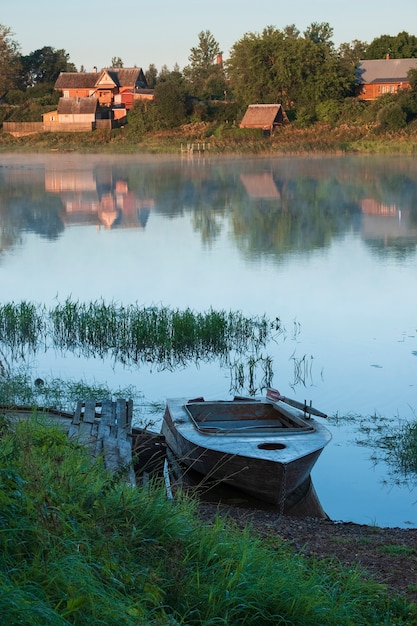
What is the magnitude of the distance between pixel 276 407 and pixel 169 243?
16.8 metres

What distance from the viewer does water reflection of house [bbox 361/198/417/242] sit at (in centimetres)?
2570

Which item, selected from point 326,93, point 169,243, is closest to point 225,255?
point 169,243

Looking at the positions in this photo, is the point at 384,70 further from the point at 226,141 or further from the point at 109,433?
the point at 109,433

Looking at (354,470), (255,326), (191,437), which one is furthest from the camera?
(255,326)

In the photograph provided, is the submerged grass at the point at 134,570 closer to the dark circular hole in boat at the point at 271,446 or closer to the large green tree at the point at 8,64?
the dark circular hole in boat at the point at 271,446

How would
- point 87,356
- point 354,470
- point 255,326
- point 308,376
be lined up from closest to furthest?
point 354,470 < point 308,376 < point 87,356 < point 255,326

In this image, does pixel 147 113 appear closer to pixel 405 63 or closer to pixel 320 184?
pixel 405 63

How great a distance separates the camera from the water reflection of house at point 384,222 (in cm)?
2570

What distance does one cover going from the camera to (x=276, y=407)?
9.04 m

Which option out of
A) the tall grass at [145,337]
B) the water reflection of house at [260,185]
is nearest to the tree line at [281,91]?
the water reflection of house at [260,185]

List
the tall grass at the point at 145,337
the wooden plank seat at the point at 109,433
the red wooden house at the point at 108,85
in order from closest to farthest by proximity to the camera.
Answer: the wooden plank seat at the point at 109,433 < the tall grass at the point at 145,337 < the red wooden house at the point at 108,85

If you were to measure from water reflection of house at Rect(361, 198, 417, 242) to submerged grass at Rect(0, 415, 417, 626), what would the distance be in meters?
20.5

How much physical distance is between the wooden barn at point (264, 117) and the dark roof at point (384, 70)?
12.3 m

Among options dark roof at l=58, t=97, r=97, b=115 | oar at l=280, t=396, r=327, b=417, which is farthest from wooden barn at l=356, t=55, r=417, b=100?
oar at l=280, t=396, r=327, b=417
